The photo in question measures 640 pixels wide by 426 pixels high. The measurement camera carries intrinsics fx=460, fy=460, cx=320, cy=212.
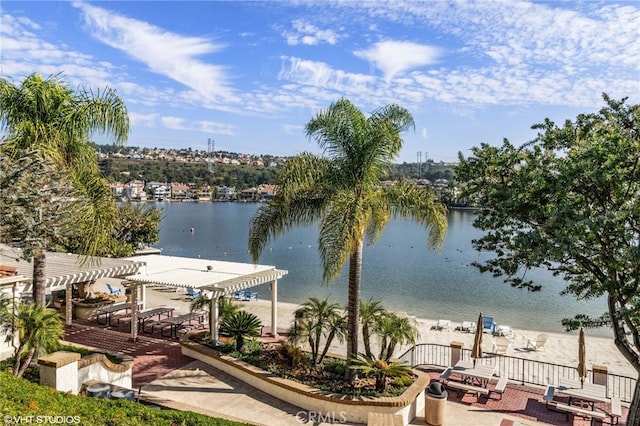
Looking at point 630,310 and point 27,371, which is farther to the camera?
point 27,371

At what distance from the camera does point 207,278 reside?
1295 cm

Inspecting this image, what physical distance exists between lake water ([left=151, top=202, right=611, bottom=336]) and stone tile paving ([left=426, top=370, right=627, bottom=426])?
3437 mm

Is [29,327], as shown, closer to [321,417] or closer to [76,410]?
[76,410]

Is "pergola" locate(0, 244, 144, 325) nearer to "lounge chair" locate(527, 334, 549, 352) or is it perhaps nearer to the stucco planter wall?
the stucco planter wall

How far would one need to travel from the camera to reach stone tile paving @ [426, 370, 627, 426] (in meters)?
9.36

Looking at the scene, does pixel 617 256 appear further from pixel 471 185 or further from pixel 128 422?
pixel 128 422

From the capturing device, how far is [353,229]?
8.70 metres

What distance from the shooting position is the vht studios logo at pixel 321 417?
8766 millimetres

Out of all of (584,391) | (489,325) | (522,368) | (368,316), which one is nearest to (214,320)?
(368,316)

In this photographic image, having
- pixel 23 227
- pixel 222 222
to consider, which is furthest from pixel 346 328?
pixel 222 222

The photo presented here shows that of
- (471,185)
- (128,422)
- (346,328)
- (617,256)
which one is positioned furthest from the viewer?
(346,328)

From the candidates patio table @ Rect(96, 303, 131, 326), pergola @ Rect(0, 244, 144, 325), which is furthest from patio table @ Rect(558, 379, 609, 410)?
patio table @ Rect(96, 303, 131, 326)

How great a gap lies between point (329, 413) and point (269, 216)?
427 centimetres

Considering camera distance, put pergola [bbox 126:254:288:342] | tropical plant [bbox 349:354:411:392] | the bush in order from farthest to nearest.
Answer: pergola [bbox 126:254:288:342] → tropical plant [bbox 349:354:411:392] → the bush
